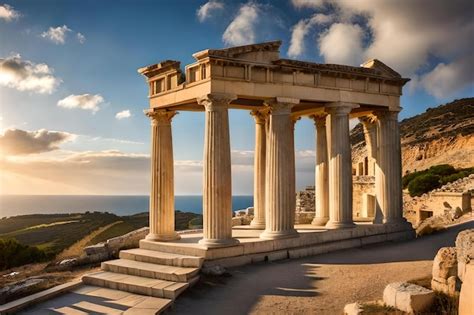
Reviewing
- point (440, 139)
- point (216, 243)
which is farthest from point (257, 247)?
point (440, 139)

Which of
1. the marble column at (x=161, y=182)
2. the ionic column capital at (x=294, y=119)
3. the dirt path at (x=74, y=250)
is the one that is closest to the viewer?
the marble column at (x=161, y=182)

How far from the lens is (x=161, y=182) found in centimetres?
1697

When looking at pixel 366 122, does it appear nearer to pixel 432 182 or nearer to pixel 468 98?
pixel 432 182

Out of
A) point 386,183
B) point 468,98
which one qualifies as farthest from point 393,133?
point 468,98

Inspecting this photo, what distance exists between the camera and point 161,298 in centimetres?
1181

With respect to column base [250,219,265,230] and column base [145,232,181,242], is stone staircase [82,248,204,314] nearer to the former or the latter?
column base [145,232,181,242]

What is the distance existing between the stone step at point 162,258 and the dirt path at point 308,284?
45.6 inches

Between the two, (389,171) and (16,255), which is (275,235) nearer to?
(389,171)

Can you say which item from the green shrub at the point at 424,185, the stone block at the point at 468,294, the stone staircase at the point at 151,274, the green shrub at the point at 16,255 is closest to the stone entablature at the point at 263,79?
the stone staircase at the point at 151,274

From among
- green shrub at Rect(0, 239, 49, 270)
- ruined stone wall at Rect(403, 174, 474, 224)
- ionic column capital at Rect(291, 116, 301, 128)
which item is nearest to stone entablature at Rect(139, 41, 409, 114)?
ionic column capital at Rect(291, 116, 301, 128)

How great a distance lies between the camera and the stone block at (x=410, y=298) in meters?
8.78

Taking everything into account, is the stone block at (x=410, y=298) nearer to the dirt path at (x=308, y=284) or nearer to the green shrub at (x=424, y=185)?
the dirt path at (x=308, y=284)

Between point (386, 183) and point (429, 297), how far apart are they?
11.5 m

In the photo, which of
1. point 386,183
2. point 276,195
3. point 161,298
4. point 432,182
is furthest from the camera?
point 432,182
